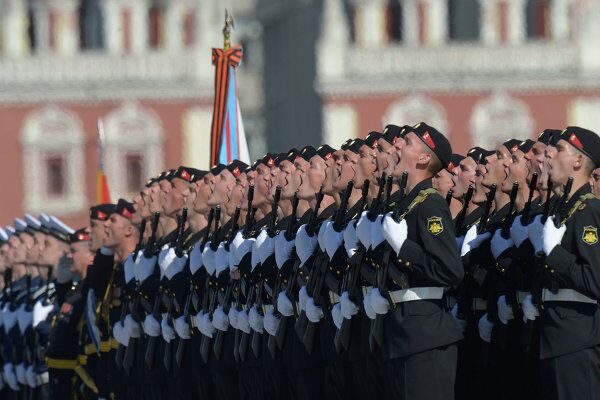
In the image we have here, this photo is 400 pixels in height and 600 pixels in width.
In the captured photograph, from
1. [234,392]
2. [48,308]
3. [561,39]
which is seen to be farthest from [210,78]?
[234,392]

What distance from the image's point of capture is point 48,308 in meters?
21.1

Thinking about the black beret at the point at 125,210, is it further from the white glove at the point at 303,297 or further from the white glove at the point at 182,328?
the white glove at the point at 303,297

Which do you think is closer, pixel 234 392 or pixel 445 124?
pixel 234 392

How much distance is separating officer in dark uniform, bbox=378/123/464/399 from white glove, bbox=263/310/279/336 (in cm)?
199

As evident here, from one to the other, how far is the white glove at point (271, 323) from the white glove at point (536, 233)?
2643 mm

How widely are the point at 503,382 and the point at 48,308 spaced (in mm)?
7570

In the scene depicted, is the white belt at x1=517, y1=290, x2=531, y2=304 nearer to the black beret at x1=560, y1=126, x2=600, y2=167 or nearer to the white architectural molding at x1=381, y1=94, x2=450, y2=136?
the black beret at x1=560, y1=126, x2=600, y2=167

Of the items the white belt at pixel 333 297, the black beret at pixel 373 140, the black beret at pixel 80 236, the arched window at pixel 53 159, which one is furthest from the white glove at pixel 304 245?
the arched window at pixel 53 159

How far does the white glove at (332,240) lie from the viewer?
1501 centimetres

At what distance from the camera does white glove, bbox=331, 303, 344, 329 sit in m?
14.8

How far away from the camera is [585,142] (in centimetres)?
1399

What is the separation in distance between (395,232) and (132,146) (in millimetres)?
51447

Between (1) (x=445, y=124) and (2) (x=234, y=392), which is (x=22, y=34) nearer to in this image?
(1) (x=445, y=124)

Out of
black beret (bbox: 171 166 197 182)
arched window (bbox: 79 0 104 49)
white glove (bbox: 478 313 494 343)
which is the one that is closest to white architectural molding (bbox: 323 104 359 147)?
arched window (bbox: 79 0 104 49)
